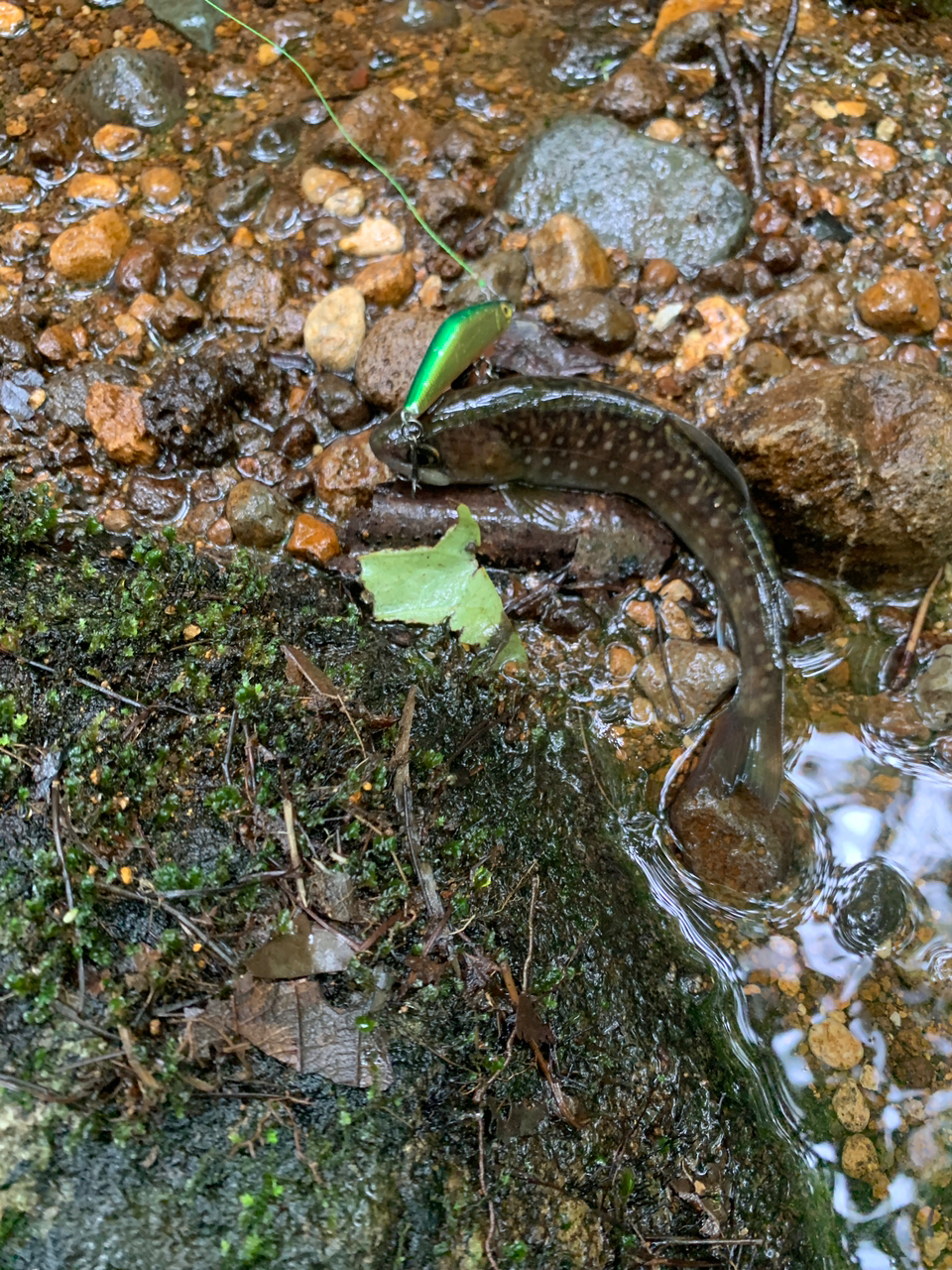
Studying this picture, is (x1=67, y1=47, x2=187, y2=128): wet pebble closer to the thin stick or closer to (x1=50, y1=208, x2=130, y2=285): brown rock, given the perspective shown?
the thin stick

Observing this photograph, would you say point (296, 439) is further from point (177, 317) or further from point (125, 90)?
point (125, 90)

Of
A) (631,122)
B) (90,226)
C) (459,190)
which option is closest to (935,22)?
(631,122)

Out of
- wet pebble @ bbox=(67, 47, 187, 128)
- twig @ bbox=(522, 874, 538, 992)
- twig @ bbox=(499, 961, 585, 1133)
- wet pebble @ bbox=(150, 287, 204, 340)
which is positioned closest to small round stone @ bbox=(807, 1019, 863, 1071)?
twig @ bbox=(499, 961, 585, 1133)

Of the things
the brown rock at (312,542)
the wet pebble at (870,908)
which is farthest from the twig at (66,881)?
the wet pebble at (870,908)

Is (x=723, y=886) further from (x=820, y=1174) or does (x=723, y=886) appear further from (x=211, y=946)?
(x=211, y=946)

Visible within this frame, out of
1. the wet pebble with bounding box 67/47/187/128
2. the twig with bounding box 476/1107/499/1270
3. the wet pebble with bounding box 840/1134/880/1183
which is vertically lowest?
the wet pebble with bounding box 840/1134/880/1183
